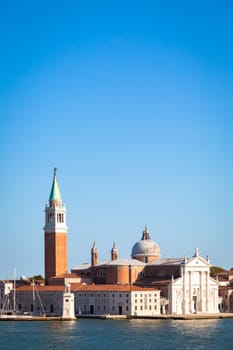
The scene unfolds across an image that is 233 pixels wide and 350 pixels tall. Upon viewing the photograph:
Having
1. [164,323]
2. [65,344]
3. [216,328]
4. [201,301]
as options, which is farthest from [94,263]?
[65,344]

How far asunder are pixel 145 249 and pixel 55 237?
8122 millimetres

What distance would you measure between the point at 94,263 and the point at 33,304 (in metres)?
8.27

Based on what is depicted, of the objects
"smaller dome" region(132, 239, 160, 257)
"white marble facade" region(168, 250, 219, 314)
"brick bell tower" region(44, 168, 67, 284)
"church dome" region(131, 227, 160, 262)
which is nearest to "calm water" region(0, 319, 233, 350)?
"white marble facade" region(168, 250, 219, 314)

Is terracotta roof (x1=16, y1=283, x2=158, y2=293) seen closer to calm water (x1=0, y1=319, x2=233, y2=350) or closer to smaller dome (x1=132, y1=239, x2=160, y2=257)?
calm water (x1=0, y1=319, x2=233, y2=350)

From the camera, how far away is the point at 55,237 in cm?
8169

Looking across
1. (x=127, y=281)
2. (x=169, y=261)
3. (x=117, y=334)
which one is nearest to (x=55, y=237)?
(x=127, y=281)

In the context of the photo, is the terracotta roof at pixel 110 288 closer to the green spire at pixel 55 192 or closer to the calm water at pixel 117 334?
the calm water at pixel 117 334

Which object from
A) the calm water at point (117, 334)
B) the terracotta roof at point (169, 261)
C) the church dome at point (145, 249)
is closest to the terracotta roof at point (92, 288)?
the terracotta roof at point (169, 261)

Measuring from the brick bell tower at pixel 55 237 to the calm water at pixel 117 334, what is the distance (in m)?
12.3

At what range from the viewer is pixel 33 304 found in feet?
256

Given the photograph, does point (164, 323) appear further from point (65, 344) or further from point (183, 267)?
point (65, 344)

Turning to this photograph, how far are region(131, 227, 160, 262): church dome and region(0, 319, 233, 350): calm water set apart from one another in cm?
1521

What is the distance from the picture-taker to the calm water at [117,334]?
5128 centimetres

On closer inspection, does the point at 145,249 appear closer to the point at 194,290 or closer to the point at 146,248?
the point at 146,248
